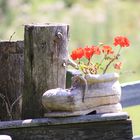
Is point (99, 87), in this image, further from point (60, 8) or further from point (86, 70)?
point (60, 8)

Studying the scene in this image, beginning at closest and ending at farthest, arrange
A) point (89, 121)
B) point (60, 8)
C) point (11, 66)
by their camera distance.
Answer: point (89, 121)
point (11, 66)
point (60, 8)

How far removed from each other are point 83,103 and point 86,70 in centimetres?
18

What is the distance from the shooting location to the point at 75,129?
3.49m

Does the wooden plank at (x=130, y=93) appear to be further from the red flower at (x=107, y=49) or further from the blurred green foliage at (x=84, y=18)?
the blurred green foliage at (x=84, y=18)

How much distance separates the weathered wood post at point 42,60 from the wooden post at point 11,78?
0.23 meters

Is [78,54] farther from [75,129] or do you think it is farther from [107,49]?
[75,129]

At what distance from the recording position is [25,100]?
12.0ft

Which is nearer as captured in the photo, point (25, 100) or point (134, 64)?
point (25, 100)

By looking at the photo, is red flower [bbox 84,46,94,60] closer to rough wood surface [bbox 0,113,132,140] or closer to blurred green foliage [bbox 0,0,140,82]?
rough wood surface [bbox 0,113,132,140]

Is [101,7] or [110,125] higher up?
[101,7]

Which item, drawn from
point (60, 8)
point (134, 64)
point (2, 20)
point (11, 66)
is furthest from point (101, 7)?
point (11, 66)

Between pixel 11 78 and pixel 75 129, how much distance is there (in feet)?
1.77

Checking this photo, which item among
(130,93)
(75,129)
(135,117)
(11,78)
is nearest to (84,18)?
(135,117)

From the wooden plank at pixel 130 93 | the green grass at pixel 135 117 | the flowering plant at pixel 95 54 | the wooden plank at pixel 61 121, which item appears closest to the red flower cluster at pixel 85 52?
the flowering plant at pixel 95 54
